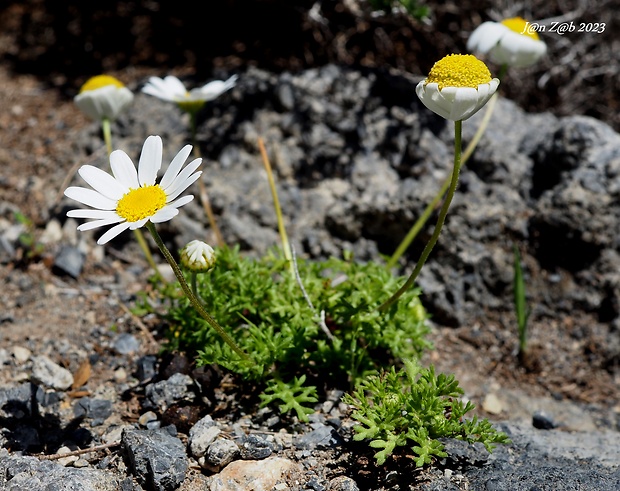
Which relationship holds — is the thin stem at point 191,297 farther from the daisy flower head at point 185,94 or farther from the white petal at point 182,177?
the daisy flower head at point 185,94

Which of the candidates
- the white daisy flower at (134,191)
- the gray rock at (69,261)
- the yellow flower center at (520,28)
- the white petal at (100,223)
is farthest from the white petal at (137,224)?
the yellow flower center at (520,28)

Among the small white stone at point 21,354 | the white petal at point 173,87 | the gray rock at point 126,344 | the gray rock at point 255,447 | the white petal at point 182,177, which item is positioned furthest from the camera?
the white petal at point 173,87

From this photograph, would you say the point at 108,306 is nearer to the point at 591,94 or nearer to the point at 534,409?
the point at 534,409

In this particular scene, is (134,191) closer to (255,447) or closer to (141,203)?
(141,203)

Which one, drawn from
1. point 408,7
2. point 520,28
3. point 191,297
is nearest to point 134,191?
point 191,297

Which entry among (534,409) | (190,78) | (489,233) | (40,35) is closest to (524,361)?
(534,409)
